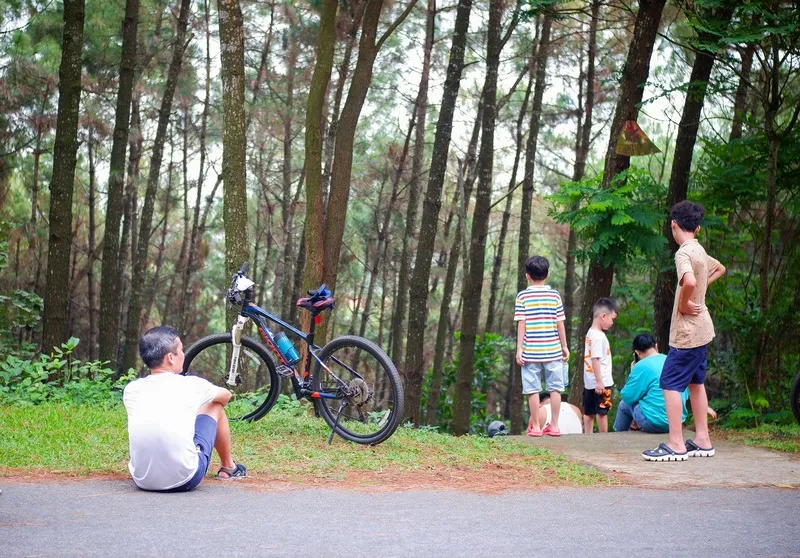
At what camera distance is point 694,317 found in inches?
275

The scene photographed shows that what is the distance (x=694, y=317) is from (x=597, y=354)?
297 cm

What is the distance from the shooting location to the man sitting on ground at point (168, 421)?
205 inches

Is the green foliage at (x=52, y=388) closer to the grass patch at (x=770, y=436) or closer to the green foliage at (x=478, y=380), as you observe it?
the grass patch at (x=770, y=436)

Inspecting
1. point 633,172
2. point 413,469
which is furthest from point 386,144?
point 413,469

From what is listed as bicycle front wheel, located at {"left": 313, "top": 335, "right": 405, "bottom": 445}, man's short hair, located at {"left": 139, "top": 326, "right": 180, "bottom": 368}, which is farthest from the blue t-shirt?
man's short hair, located at {"left": 139, "top": 326, "right": 180, "bottom": 368}

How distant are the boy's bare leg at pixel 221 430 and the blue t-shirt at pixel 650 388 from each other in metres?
4.77

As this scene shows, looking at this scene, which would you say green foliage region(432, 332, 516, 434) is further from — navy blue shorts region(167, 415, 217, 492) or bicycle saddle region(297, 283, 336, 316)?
navy blue shorts region(167, 415, 217, 492)

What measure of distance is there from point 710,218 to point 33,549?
30.3 feet

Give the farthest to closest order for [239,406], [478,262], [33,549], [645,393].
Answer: [478,262] < [645,393] < [239,406] < [33,549]

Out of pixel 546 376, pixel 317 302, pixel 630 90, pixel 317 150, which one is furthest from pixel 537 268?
pixel 630 90

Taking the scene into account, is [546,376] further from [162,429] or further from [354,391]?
[162,429]

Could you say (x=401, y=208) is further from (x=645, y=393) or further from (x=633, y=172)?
(x=645, y=393)

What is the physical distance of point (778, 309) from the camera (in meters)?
9.90

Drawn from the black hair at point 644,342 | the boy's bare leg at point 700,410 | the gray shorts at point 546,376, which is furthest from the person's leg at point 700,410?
the black hair at point 644,342
